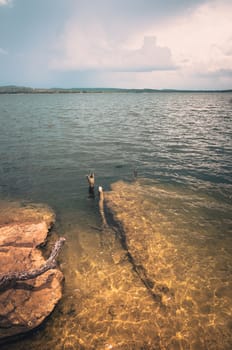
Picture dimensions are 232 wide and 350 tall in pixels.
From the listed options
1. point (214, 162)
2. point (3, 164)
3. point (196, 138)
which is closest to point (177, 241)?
point (214, 162)

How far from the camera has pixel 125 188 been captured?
661 inches

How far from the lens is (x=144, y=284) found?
889 cm

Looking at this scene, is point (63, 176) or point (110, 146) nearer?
point (63, 176)

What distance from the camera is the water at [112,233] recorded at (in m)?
7.18

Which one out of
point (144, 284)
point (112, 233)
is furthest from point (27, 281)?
point (112, 233)

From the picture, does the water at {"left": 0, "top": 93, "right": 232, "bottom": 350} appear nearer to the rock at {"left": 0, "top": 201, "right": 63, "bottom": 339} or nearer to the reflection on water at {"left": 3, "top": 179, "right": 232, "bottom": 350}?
the reflection on water at {"left": 3, "top": 179, "right": 232, "bottom": 350}

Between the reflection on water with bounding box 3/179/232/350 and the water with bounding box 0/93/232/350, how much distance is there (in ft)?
0.12

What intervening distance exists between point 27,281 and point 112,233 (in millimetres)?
5027

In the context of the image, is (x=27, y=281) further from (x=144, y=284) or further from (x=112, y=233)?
(x=112, y=233)

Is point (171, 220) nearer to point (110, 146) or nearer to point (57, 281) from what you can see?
point (57, 281)

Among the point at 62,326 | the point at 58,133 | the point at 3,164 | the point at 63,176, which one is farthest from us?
the point at 58,133

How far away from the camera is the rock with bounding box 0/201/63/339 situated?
7.09 meters

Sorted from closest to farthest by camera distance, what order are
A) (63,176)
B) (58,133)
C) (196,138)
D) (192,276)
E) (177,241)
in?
(192,276)
(177,241)
(63,176)
(196,138)
(58,133)

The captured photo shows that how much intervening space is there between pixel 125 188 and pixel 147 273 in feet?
27.0
